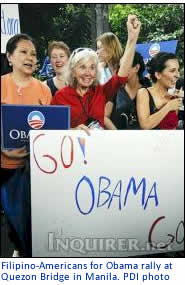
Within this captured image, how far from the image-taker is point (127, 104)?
354 cm

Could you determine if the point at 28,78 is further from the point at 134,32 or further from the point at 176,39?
the point at 176,39

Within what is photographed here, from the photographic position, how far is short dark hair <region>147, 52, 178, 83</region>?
351 centimetres

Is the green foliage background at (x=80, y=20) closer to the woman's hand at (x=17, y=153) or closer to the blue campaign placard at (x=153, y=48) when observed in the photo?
the blue campaign placard at (x=153, y=48)

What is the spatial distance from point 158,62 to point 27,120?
102 cm

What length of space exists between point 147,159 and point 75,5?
119 cm

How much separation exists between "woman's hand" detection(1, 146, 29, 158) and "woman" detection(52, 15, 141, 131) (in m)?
0.39

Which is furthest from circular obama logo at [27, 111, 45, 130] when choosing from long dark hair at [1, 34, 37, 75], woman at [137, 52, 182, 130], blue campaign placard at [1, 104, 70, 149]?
woman at [137, 52, 182, 130]

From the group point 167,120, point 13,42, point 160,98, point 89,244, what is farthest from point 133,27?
point 89,244

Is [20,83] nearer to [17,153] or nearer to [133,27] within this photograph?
[17,153]

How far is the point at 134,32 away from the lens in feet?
11.4

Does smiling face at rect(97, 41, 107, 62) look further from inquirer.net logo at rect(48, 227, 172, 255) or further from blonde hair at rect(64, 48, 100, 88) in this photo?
inquirer.net logo at rect(48, 227, 172, 255)
